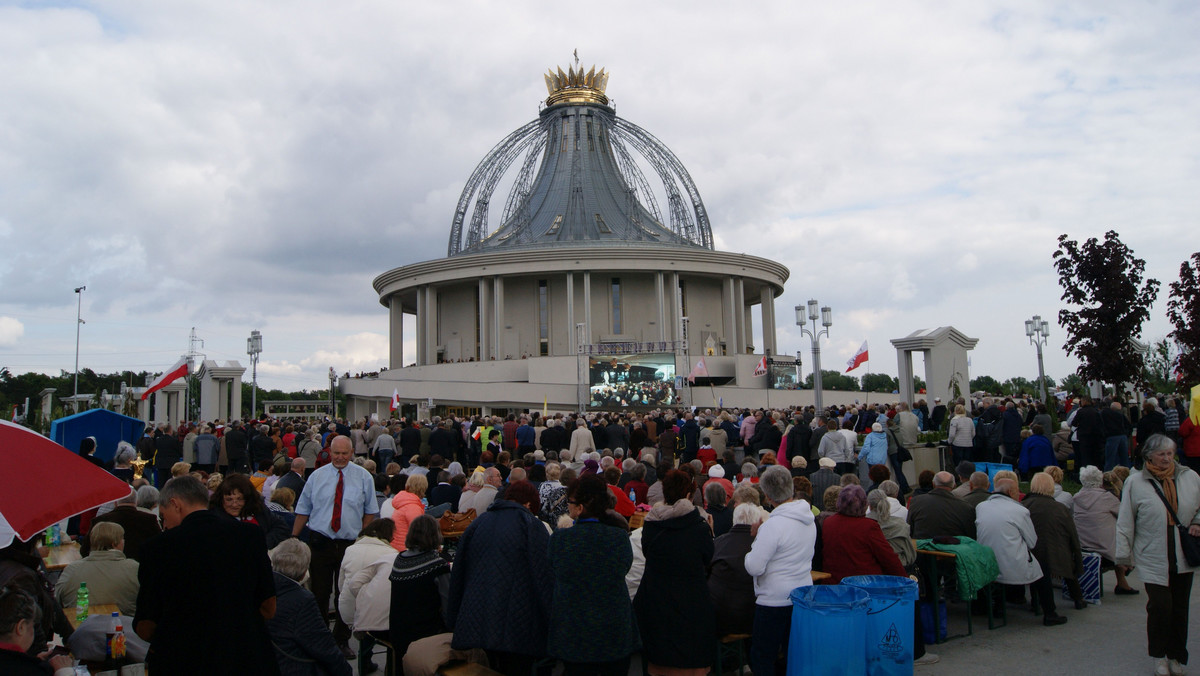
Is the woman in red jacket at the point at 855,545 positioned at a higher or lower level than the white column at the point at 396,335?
lower

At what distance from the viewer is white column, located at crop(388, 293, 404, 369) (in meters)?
50.2

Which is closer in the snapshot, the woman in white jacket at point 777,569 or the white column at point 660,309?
the woman in white jacket at point 777,569

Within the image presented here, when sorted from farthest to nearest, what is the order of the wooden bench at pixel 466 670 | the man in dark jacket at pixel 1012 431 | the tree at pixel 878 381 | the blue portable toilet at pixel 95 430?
the tree at pixel 878 381 < the blue portable toilet at pixel 95 430 < the man in dark jacket at pixel 1012 431 < the wooden bench at pixel 466 670

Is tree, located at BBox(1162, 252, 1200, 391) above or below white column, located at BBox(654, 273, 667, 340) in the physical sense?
below

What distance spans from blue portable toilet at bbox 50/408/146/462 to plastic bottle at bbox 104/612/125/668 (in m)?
13.2

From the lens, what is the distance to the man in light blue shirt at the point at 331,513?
7.64m

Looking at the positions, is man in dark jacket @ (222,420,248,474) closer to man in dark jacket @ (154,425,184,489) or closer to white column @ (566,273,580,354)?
man in dark jacket @ (154,425,184,489)

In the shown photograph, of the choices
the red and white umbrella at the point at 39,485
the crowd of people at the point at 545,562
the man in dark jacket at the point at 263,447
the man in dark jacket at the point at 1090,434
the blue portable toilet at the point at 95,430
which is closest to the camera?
the red and white umbrella at the point at 39,485

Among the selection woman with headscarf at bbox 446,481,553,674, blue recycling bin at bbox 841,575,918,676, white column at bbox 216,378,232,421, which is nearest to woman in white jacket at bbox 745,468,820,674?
blue recycling bin at bbox 841,575,918,676

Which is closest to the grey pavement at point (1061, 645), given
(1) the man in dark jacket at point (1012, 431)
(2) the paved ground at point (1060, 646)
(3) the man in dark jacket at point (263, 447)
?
(2) the paved ground at point (1060, 646)

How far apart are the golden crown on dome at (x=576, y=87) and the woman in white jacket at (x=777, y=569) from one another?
167 ft

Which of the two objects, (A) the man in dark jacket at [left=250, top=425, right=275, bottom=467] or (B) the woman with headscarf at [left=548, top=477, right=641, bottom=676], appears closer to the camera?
(B) the woman with headscarf at [left=548, top=477, right=641, bottom=676]

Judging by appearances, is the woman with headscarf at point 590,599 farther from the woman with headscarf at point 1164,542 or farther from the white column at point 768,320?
the white column at point 768,320

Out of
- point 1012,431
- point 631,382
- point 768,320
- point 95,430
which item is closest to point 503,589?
point 1012,431
